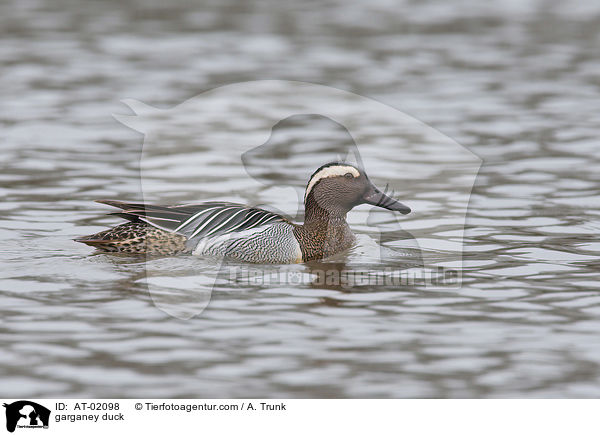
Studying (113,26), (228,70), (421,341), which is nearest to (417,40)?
(228,70)

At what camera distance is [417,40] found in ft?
66.5

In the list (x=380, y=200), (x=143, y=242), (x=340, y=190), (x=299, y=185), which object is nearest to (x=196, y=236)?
(x=143, y=242)

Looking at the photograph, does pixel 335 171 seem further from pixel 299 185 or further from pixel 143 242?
pixel 299 185

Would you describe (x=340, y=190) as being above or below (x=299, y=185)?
below

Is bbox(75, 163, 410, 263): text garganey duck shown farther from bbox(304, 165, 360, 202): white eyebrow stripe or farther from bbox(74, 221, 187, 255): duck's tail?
bbox(304, 165, 360, 202): white eyebrow stripe

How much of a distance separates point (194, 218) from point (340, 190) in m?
1.35

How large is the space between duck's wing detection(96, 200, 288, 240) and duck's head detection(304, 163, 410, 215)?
0.60 meters

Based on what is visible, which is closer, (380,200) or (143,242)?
(143,242)

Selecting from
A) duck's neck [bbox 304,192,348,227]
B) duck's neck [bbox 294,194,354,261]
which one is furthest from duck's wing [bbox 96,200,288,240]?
duck's neck [bbox 304,192,348,227]

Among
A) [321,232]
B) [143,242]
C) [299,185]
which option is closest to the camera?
[143,242]
